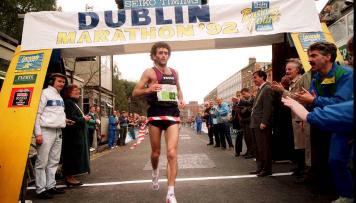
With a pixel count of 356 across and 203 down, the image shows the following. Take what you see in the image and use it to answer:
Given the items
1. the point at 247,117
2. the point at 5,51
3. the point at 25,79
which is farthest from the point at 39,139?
the point at 247,117

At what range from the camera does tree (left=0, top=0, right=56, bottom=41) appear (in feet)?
92.8

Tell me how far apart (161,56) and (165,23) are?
1.23 metres

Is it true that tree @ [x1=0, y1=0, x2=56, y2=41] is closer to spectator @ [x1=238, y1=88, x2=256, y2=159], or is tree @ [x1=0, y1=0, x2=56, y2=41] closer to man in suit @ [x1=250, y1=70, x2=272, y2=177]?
spectator @ [x1=238, y1=88, x2=256, y2=159]

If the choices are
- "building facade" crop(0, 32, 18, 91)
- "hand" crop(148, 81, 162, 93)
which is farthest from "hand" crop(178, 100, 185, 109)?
"building facade" crop(0, 32, 18, 91)

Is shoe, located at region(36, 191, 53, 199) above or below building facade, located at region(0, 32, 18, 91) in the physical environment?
below

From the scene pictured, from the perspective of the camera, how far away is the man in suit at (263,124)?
6.73 metres

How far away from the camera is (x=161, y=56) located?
5105mm

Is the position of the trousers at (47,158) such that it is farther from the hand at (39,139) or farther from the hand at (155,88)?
the hand at (155,88)

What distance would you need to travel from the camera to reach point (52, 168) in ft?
19.1

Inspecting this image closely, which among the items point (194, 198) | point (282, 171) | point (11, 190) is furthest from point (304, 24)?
point (11, 190)

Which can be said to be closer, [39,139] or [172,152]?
[172,152]

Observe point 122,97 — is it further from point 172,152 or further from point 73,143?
point 172,152

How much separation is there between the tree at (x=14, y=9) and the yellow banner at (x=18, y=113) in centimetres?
2449

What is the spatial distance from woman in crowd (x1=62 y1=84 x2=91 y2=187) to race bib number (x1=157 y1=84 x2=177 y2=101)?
7.80 feet
